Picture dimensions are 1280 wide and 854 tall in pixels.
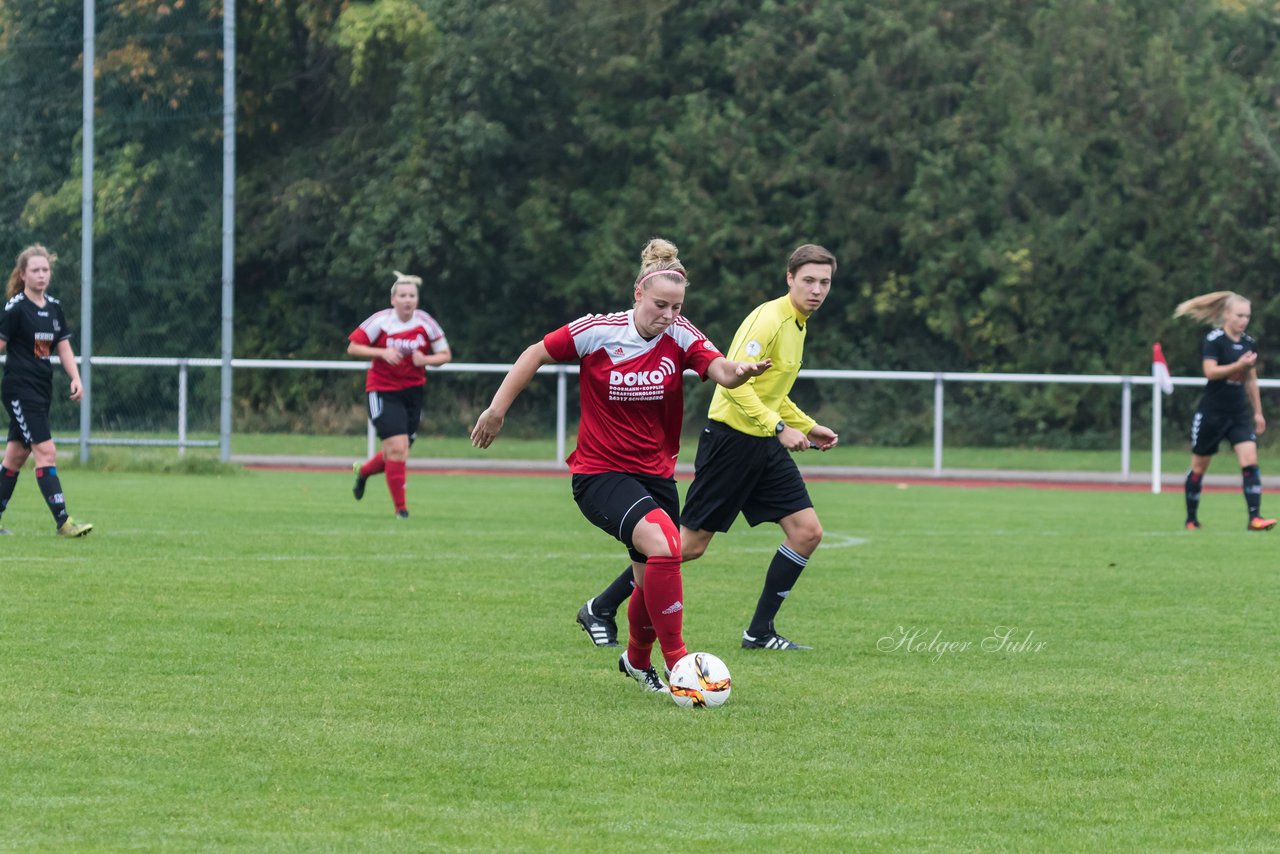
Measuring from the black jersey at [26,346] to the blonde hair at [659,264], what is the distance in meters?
6.10

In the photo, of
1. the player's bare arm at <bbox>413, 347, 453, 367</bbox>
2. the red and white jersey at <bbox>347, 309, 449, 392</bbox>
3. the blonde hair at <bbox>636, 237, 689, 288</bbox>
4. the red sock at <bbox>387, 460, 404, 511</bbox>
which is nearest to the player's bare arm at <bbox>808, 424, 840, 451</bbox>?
the blonde hair at <bbox>636, 237, 689, 288</bbox>

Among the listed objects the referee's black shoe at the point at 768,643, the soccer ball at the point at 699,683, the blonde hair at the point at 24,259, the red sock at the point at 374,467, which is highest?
the blonde hair at the point at 24,259

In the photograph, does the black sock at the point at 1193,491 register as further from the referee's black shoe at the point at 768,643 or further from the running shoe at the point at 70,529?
the running shoe at the point at 70,529

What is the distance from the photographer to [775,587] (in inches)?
345

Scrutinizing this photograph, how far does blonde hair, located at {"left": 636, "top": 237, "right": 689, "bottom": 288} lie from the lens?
24.0ft

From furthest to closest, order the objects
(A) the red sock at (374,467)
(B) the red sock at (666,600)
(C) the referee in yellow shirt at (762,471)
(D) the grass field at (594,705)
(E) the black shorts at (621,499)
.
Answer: (A) the red sock at (374,467), (C) the referee in yellow shirt at (762,471), (E) the black shorts at (621,499), (B) the red sock at (666,600), (D) the grass field at (594,705)

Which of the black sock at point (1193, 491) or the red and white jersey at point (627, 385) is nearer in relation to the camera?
the red and white jersey at point (627, 385)

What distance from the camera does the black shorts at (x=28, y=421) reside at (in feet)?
41.4

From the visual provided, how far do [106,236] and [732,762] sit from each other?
711 inches

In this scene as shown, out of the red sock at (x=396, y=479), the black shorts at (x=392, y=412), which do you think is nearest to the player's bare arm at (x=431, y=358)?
the black shorts at (x=392, y=412)

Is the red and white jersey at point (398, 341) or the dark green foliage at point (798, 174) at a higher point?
the dark green foliage at point (798, 174)

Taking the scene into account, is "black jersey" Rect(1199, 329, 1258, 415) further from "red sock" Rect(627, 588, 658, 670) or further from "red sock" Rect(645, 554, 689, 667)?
"red sock" Rect(645, 554, 689, 667)

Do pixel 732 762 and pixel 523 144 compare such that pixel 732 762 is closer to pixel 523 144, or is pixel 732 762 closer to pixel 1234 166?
pixel 1234 166

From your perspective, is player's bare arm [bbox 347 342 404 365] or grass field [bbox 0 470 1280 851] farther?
player's bare arm [bbox 347 342 404 365]
